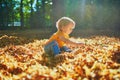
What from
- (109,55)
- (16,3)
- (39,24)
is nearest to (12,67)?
(109,55)

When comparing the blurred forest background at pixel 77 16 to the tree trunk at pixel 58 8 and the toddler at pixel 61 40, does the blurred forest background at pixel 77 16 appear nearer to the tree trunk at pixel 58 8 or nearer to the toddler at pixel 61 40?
the tree trunk at pixel 58 8

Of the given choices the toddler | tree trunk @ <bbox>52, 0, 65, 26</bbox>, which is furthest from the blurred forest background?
the toddler

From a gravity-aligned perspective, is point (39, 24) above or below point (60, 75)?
below

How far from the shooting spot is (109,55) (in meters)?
5.90

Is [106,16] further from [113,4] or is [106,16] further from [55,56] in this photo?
[55,56]

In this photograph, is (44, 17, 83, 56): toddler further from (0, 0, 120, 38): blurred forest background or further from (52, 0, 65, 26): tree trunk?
(52, 0, 65, 26): tree trunk

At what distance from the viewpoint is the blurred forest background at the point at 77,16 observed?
21.9 metres

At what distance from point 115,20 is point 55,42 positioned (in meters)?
24.1

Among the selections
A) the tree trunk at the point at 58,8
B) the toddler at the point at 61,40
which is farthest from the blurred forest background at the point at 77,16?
the toddler at the point at 61,40

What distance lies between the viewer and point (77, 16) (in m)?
42.2

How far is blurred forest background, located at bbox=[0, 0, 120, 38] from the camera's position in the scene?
21.9m

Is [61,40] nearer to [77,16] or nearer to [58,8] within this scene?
[58,8]

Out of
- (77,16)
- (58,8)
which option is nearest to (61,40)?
(58,8)

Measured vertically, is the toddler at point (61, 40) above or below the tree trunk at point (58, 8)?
above
